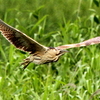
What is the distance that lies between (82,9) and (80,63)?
295 centimetres

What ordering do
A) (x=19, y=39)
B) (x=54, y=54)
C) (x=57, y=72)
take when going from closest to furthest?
1. (x=19, y=39)
2. (x=54, y=54)
3. (x=57, y=72)

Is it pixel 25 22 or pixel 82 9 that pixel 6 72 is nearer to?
pixel 25 22

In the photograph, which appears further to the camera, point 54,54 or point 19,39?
point 54,54

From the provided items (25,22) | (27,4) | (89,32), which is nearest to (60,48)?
(89,32)

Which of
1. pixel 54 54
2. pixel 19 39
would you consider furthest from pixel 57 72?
pixel 19 39

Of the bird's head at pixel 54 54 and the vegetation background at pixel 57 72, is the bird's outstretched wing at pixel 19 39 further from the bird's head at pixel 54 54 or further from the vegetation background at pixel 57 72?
the vegetation background at pixel 57 72

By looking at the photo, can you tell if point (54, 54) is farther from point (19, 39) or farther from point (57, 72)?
point (57, 72)

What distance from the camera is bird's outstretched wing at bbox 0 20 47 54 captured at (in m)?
6.44

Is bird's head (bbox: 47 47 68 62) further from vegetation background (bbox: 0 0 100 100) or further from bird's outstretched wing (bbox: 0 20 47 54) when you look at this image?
vegetation background (bbox: 0 0 100 100)

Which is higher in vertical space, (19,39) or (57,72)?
(19,39)

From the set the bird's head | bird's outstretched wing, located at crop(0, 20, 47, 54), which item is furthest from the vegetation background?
bird's outstretched wing, located at crop(0, 20, 47, 54)

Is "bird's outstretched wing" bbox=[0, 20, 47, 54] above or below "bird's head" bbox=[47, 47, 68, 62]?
above

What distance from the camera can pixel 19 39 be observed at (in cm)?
667

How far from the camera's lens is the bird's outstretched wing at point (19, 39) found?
6441mm
